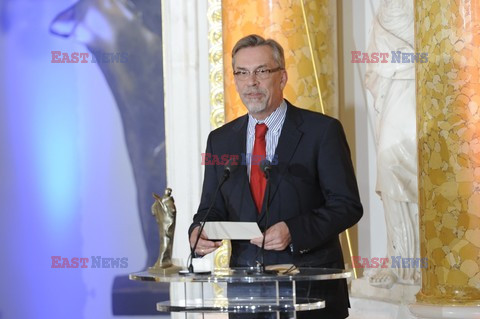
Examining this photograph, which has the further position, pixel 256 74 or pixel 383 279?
pixel 383 279

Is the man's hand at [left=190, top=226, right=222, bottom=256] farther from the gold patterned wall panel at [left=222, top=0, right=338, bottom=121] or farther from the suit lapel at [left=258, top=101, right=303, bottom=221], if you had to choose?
the gold patterned wall panel at [left=222, top=0, right=338, bottom=121]

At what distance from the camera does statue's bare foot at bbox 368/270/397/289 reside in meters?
6.07

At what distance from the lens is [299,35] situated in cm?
625

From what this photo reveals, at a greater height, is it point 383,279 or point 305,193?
point 305,193

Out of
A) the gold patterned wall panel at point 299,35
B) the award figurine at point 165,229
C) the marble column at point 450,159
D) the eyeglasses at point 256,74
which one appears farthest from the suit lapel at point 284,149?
the gold patterned wall panel at point 299,35

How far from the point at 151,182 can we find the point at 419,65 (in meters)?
2.69

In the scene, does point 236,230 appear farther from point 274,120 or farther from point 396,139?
point 396,139

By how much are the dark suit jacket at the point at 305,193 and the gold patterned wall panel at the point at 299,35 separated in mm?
2452

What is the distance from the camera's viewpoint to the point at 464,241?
16.2 feet

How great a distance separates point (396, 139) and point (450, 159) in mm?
1063

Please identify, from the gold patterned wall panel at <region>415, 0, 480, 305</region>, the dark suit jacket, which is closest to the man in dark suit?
the dark suit jacket

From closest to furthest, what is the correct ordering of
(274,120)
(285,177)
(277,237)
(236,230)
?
(236,230) < (277,237) < (285,177) < (274,120)

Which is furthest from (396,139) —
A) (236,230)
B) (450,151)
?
(236,230)

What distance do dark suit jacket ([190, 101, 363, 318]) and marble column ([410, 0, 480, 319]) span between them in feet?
4.53
